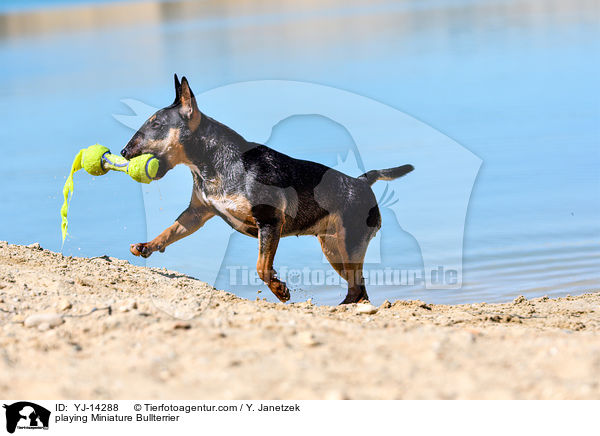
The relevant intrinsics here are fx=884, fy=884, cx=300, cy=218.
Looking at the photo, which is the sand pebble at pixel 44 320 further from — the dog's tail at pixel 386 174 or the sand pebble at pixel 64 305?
the dog's tail at pixel 386 174

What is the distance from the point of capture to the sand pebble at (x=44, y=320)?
5.47 m

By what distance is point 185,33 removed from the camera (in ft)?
112

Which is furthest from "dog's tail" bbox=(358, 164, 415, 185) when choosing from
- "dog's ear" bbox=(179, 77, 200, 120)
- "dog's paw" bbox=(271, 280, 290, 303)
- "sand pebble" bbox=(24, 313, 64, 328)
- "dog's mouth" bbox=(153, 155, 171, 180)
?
"sand pebble" bbox=(24, 313, 64, 328)

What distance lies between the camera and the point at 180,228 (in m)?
7.70

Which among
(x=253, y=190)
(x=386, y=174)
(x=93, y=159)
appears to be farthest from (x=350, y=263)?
(x=93, y=159)

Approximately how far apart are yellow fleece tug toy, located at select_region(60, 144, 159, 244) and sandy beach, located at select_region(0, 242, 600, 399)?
3.83ft

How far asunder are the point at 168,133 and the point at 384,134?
23.2ft

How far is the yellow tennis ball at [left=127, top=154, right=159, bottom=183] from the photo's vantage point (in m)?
7.23

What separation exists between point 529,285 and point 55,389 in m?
5.35

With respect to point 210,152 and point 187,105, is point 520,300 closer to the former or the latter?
point 210,152

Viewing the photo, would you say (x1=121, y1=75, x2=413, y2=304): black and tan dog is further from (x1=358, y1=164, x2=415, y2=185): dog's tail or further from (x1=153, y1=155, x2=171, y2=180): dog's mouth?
(x1=358, y1=164, x2=415, y2=185): dog's tail

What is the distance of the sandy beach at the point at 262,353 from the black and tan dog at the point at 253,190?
115 cm
